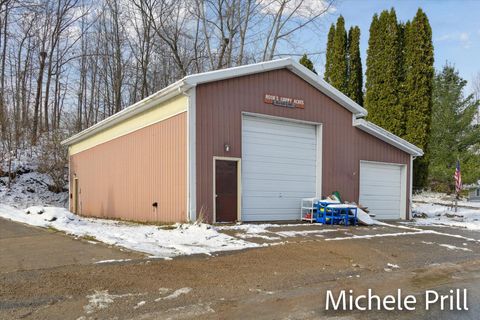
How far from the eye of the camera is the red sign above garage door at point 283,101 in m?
12.1

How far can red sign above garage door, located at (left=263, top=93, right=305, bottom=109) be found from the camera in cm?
1214

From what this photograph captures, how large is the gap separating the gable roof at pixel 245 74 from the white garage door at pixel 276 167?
1372 millimetres

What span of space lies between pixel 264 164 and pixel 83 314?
27.8 ft

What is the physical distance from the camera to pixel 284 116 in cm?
1252

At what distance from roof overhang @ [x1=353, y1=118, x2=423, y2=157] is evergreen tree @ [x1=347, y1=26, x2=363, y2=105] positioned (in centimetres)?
1075

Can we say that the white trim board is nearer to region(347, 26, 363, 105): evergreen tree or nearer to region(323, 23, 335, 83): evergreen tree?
region(347, 26, 363, 105): evergreen tree

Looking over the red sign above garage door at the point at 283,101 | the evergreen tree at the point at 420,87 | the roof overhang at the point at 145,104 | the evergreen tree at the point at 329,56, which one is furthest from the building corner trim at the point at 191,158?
the evergreen tree at the point at 329,56

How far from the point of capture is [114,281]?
5.27 m

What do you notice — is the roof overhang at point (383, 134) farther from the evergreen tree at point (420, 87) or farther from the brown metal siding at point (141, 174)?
the evergreen tree at point (420, 87)

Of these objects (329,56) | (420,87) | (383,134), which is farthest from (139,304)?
(329,56)

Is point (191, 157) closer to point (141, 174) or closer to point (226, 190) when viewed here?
point (226, 190)

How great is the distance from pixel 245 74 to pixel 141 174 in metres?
4.65

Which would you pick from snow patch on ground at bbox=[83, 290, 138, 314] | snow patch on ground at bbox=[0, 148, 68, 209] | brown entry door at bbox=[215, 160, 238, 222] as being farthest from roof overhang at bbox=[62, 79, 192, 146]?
snow patch on ground at bbox=[83, 290, 138, 314]

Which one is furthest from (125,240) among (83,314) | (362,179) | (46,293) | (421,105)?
(421,105)
